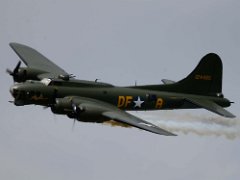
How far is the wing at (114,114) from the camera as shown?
114 feet

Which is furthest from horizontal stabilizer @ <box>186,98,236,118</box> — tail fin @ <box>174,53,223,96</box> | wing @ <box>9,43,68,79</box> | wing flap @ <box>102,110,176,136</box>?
wing @ <box>9,43,68,79</box>

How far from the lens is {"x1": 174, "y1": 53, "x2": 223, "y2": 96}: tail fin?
4622 cm

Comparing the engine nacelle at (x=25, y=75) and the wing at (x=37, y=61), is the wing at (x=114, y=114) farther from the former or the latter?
the wing at (x=37, y=61)

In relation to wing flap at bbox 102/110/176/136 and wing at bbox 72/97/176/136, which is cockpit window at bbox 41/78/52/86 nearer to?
wing at bbox 72/97/176/136

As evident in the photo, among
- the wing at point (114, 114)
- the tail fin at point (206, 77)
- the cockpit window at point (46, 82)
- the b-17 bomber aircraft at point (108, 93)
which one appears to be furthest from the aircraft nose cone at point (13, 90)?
the tail fin at point (206, 77)

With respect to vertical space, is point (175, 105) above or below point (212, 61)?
below

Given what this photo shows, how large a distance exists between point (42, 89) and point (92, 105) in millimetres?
4154

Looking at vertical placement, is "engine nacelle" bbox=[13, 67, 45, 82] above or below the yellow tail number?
above

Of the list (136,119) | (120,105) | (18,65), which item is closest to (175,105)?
(120,105)

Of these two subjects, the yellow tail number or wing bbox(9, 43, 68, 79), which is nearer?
the yellow tail number

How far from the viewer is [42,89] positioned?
39.2 metres

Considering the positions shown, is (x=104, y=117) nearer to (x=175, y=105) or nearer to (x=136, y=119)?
(x=136, y=119)

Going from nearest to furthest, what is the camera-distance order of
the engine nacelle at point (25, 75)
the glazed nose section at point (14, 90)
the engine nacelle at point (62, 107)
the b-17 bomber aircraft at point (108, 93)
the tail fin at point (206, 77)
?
the b-17 bomber aircraft at point (108, 93) → the engine nacelle at point (62, 107) → the glazed nose section at point (14, 90) → the engine nacelle at point (25, 75) → the tail fin at point (206, 77)

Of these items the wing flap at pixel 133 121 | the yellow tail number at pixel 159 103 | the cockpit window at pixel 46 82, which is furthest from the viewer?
the yellow tail number at pixel 159 103
